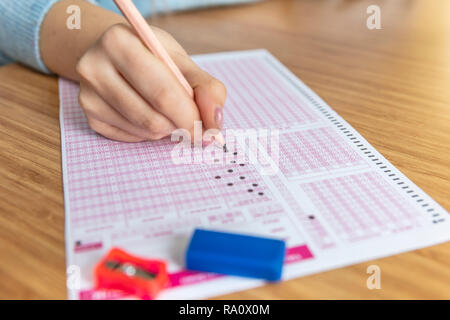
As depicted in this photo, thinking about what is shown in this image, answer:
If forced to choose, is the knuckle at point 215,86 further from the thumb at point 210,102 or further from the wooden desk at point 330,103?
the wooden desk at point 330,103

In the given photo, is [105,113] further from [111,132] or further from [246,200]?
[246,200]

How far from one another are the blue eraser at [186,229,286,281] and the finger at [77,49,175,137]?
20cm

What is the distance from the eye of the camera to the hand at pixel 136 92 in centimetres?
52

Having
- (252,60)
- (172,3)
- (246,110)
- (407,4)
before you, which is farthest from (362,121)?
(407,4)

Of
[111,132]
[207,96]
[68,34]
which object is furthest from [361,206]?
[68,34]

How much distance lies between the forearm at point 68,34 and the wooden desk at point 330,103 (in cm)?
4

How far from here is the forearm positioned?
2.39ft

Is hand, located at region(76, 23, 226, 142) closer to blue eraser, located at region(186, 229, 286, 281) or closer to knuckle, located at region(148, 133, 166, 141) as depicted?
knuckle, located at region(148, 133, 166, 141)

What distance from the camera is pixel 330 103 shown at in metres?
0.72

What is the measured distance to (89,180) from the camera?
52 cm

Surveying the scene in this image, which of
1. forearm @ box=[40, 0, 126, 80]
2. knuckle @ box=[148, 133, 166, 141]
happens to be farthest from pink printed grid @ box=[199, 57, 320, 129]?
forearm @ box=[40, 0, 126, 80]

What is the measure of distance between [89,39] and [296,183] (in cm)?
43

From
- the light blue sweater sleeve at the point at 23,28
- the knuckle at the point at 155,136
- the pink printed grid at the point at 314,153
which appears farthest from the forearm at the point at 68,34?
the pink printed grid at the point at 314,153
